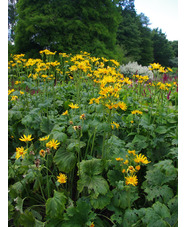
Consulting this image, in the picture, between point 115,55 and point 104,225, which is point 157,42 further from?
point 104,225

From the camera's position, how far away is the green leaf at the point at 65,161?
1.41 meters

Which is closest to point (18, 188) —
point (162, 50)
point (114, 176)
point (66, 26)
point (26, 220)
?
point (26, 220)

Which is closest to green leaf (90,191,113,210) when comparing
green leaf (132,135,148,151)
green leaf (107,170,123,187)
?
green leaf (107,170,123,187)

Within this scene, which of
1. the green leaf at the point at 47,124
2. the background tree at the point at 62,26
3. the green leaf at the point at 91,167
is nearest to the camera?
the green leaf at the point at 91,167

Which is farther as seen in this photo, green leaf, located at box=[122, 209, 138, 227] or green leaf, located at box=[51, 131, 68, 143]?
green leaf, located at box=[51, 131, 68, 143]

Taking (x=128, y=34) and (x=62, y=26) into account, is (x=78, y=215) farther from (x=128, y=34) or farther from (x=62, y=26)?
(x=128, y=34)

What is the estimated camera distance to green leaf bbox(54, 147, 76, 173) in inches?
55.6

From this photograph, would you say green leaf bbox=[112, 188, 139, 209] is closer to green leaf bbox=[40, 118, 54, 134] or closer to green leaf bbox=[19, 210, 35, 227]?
green leaf bbox=[19, 210, 35, 227]

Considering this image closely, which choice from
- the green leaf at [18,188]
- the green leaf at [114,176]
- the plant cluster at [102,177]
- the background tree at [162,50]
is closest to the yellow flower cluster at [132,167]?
the plant cluster at [102,177]

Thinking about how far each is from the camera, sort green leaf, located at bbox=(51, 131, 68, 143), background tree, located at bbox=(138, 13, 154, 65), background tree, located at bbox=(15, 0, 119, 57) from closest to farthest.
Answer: green leaf, located at bbox=(51, 131, 68, 143) < background tree, located at bbox=(15, 0, 119, 57) < background tree, located at bbox=(138, 13, 154, 65)

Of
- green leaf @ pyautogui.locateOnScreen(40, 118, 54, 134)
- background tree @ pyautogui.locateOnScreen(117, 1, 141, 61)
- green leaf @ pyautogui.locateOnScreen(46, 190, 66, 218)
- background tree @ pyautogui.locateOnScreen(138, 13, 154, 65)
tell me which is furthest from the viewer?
background tree @ pyautogui.locateOnScreen(138, 13, 154, 65)

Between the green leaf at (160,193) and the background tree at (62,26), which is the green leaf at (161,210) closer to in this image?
the green leaf at (160,193)

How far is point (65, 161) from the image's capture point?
1436mm

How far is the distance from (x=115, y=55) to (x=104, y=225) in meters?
7.73
